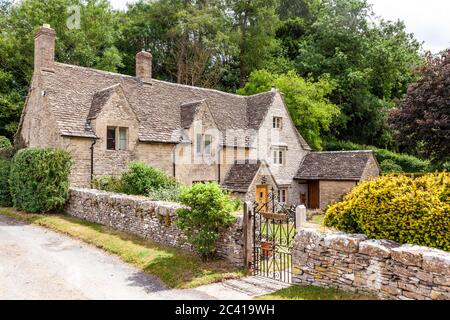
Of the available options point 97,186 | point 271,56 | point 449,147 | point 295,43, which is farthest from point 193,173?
point 295,43

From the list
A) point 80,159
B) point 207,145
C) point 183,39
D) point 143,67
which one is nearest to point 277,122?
point 207,145

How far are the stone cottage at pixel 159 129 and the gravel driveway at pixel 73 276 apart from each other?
824 centimetres

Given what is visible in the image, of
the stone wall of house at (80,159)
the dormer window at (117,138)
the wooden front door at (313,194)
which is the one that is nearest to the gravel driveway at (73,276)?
the stone wall of house at (80,159)

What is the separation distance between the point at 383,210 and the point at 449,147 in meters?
24.2

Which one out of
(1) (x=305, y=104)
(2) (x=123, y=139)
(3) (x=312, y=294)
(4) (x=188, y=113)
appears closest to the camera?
(3) (x=312, y=294)

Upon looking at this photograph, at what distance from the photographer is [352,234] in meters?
9.11

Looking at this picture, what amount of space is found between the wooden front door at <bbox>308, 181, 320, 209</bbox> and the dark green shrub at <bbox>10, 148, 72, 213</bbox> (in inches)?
855

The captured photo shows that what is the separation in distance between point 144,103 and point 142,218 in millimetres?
13406

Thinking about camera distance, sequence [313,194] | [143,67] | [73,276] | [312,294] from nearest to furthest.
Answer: [312,294] → [73,276] → [143,67] → [313,194]

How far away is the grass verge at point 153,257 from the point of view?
10.4 m

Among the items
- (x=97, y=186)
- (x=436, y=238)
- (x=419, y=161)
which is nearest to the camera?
(x=436, y=238)

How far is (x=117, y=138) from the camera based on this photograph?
2242cm

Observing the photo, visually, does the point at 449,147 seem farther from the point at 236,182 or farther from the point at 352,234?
the point at 352,234

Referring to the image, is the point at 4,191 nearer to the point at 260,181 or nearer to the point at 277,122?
the point at 260,181
